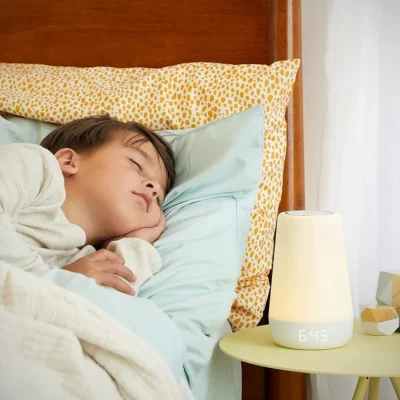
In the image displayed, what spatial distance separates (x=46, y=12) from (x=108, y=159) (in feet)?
2.69

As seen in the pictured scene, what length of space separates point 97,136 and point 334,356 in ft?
2.35

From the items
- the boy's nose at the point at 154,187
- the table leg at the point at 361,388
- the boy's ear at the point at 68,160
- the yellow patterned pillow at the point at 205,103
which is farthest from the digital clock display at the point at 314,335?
the boy's ear at the point at 68,160

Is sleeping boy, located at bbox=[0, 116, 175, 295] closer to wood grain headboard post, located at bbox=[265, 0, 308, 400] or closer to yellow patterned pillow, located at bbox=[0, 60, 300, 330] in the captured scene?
yellow patterned pillow, located at bbox=[0, 60, 300, 330]

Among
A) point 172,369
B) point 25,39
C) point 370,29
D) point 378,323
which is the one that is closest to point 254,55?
point 370,29

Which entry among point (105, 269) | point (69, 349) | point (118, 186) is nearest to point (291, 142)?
Answer: point (118, 186)

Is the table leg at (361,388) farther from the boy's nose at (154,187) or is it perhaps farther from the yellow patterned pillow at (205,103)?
the boy's nose at (154,187)

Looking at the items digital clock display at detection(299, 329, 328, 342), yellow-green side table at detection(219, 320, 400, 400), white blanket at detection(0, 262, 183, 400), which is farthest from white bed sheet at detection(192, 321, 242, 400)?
white blanket at detection(0, 262, 183, 400)

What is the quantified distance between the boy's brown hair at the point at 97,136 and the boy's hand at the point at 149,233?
0.15 metres

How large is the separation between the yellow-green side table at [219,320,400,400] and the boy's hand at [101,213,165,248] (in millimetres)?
271

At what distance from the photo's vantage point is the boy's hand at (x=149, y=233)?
5.02ft

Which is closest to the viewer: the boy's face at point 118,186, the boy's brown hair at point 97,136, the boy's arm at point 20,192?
the boy's arm at point 20,192

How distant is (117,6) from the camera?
2133 millimetres

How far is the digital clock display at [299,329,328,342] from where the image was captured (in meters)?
1.43

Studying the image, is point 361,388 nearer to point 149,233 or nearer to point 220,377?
point 220,377
